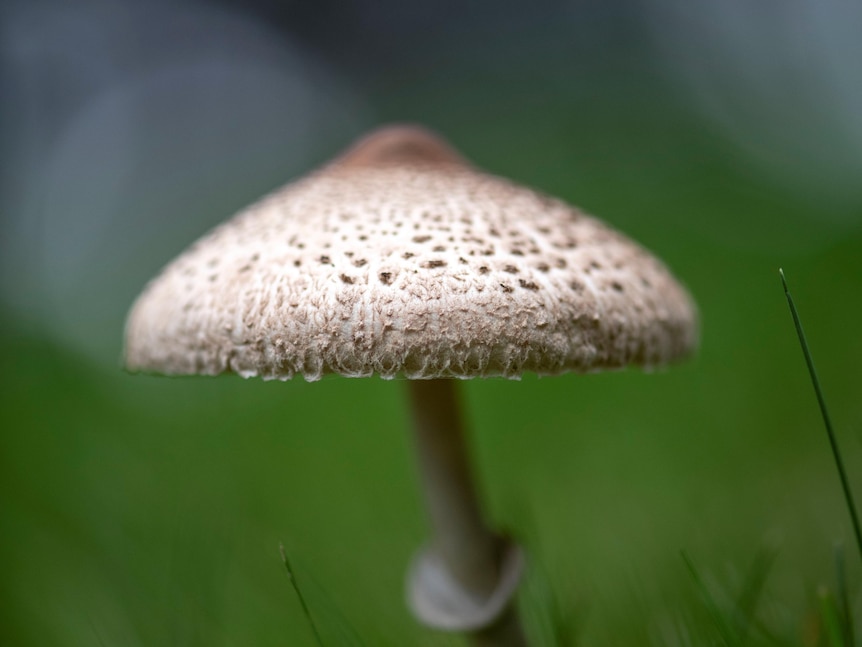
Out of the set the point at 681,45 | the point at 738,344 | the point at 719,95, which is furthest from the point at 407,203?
the point at 681,45

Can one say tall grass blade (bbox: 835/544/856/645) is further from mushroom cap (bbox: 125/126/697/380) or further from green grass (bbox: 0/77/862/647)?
mushroom cap (bbox: 125/126/697/380)

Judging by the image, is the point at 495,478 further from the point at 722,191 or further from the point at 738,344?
the point at 722,191

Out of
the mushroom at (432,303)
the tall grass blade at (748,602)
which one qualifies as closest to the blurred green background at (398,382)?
the tall grass blade at (748,602)

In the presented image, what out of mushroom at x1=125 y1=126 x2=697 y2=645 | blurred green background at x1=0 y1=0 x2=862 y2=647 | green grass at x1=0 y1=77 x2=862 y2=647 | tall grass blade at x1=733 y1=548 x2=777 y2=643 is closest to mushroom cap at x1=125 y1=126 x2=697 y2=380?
mushroom at x1=125 y1=126 x2=697 y2=645

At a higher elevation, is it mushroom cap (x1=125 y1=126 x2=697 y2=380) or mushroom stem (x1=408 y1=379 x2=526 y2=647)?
mushroom cap (x1=125 y1=126 x2=697 y2=380)

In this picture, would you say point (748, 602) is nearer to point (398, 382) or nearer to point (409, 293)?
point (409, 293)

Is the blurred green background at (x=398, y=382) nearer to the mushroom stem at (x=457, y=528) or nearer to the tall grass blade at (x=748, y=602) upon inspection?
the tall grass blade at (x=748, y=602)

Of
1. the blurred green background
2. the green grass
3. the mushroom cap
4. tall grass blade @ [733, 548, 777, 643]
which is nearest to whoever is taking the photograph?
the mushroom cap
